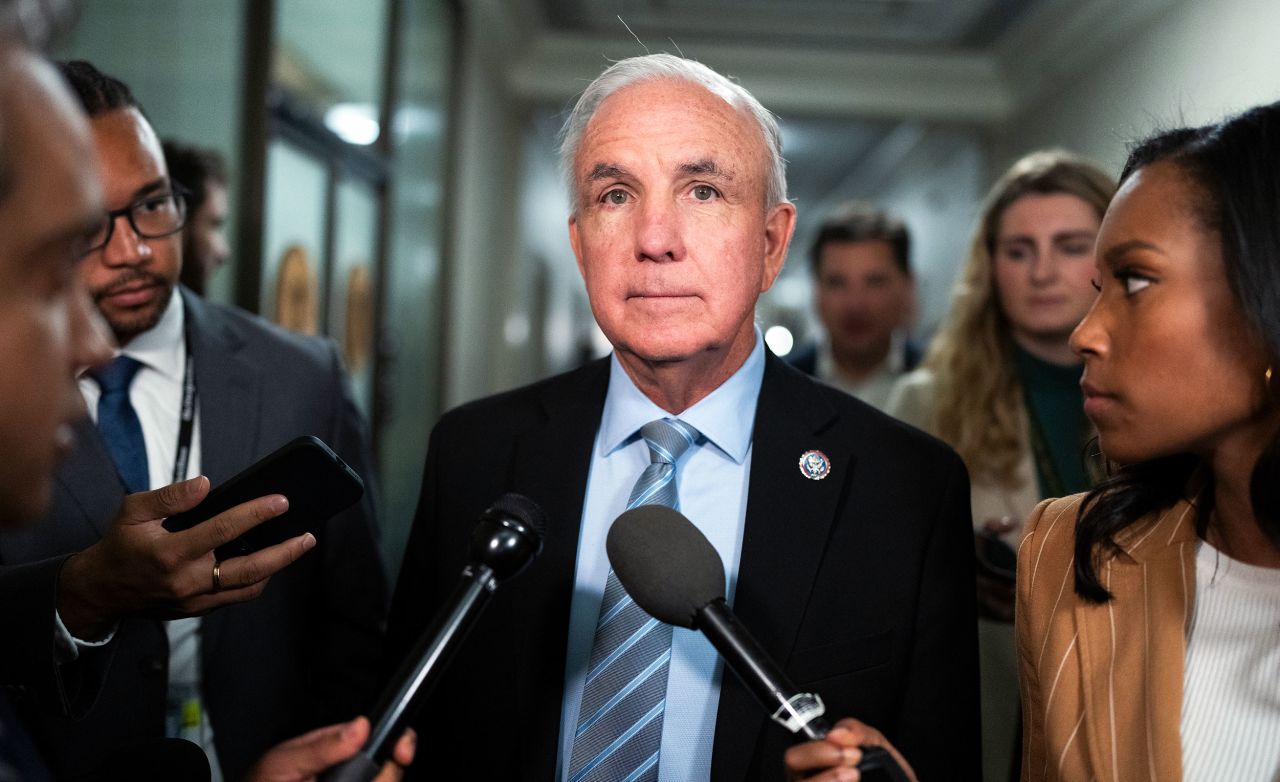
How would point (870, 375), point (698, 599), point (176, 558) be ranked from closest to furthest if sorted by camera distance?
point (698, 599) → point (176, 558) → point (870, 375)

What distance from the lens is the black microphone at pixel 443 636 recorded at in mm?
940

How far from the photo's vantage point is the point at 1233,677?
1340mm

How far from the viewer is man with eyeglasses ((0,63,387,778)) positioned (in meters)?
1.74

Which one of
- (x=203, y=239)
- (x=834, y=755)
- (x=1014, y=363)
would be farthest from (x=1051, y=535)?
(x=203, y=239)

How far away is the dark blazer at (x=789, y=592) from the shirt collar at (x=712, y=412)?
3 centimetres

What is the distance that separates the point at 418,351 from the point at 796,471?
548 centimetres

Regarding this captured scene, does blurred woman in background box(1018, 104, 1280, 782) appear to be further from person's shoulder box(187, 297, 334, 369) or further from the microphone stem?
person's shoulder box(187, 297, 334, 369)

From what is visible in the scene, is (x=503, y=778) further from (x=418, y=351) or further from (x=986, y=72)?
(x=986, y=72)

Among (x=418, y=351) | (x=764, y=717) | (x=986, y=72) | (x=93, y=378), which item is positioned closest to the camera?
(x=764, y=717)

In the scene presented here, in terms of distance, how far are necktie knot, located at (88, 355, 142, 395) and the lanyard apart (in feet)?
0.28

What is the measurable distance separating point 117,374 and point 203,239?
3.43ft

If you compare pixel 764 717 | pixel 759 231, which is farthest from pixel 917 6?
pixel 764 717

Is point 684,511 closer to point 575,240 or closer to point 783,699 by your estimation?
point 575,240

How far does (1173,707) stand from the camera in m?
1.32
